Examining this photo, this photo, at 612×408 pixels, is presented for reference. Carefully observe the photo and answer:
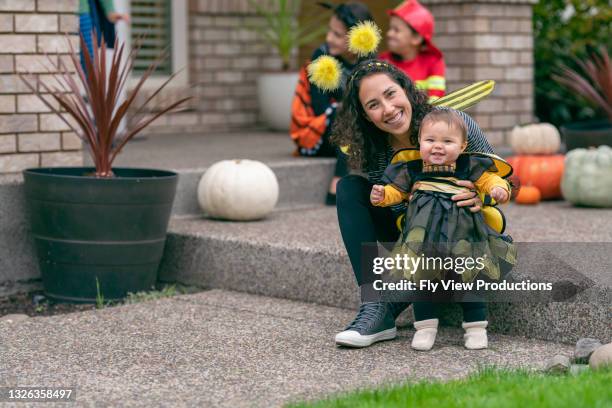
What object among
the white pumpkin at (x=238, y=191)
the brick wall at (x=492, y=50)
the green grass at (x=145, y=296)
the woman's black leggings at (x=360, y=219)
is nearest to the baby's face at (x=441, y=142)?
the woman's black leggings at (x=360, y=219)

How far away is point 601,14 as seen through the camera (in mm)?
10180

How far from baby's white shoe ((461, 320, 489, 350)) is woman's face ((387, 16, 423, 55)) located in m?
3.23

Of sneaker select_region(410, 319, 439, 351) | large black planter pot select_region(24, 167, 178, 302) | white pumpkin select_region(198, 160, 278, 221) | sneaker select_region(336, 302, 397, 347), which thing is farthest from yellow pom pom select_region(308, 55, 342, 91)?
white pumpkin select_region(198, 160, 278, 221)

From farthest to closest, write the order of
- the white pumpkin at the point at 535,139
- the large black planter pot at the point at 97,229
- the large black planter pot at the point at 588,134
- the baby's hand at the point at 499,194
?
the large black planter pot at the point at 588,134
the white pumpkin at the point at 535,139
the large black planter pot at the point at 97,229
the baby's hand at the point at 499,194

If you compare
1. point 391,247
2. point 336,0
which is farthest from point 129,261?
point 336,0

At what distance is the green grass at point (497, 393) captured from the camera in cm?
323

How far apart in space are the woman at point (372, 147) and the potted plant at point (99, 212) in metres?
1.14

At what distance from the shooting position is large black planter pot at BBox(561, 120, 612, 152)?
23.7 feet

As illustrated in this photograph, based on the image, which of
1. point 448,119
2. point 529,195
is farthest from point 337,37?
point 448,119

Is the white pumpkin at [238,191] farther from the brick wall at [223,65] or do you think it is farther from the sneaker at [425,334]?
the brick wall at [223,65]

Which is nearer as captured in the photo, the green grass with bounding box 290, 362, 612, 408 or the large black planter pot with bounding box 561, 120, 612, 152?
the green grass with bounding box 290, 362, 612, 408

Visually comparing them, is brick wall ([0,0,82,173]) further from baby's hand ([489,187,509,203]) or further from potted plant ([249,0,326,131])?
potted plant ([249,0,326,131])

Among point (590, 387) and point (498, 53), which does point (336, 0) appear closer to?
point (498, 53)

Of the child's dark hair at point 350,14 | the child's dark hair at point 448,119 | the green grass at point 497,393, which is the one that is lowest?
the green grass at point 497,393
